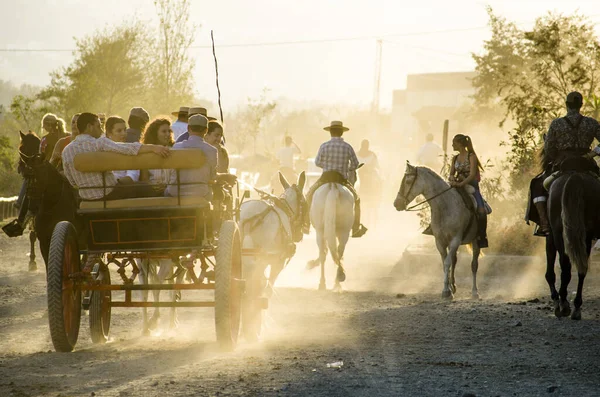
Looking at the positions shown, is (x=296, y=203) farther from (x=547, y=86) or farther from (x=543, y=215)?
(x=547, y=86)

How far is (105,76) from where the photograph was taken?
42156 millimetres

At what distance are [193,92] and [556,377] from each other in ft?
123

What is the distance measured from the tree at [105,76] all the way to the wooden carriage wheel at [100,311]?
99.1ft

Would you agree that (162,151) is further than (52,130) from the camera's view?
No

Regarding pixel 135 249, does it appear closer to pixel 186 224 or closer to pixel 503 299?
pixel 186 224

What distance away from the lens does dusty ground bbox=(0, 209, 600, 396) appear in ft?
26.7

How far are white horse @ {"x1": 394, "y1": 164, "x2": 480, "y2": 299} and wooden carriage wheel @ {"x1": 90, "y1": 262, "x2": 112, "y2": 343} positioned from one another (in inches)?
245

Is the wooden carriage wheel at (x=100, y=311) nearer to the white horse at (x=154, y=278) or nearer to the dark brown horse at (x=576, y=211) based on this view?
the white horse at (x=154, y=278)

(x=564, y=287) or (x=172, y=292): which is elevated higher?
(x=172, y=292)

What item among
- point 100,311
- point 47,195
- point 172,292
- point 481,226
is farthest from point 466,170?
point 100,311

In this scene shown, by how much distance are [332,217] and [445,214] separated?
1.74 meters

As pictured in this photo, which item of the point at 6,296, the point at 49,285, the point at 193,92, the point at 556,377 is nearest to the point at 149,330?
the point at 49,285

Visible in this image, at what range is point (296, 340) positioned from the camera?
10.9m

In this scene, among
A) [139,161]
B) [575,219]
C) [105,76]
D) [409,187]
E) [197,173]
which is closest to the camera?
[139,161]
